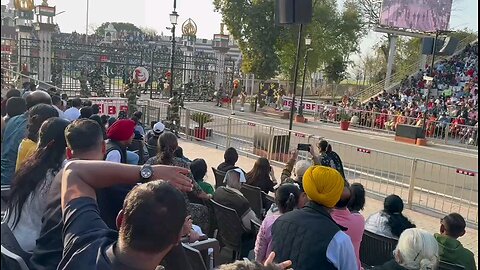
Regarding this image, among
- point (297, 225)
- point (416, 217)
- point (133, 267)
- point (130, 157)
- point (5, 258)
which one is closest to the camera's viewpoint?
point (133, 267)

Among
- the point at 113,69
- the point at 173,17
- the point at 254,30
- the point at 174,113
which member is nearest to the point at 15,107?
the point at 174,113

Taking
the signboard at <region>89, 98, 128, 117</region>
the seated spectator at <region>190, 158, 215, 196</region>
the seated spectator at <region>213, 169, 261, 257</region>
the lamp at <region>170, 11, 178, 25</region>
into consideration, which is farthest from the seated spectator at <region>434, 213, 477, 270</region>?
the lamp at <region>170, 11, 178, 25</region>

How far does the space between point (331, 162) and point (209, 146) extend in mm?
7671

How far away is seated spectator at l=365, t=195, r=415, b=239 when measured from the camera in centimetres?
487

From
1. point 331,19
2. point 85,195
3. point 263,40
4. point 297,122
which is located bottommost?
point 297,122

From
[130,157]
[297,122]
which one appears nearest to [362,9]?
[297,122]

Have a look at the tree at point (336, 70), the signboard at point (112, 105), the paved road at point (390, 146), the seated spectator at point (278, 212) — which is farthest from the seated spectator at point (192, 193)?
the tree at point (336, 70)

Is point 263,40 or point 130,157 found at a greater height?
point 263,40

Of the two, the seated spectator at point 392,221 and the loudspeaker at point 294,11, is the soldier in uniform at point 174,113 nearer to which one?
the loudspeaker at point 294,11

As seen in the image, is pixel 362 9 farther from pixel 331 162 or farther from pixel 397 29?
pixel 331 162

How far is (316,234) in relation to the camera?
2.88 meters

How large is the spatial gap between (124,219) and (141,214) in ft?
0.29

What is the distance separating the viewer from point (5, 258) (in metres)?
2.16

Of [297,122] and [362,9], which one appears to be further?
[362,9]
